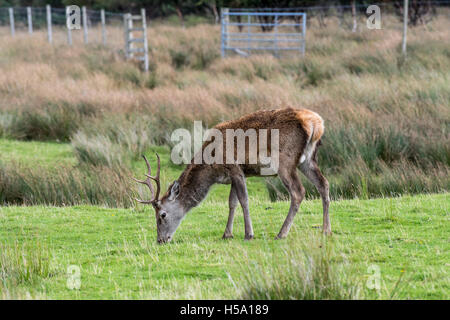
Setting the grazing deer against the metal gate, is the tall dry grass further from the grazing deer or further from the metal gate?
the grazing deer

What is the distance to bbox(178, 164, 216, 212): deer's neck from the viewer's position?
26.1ft

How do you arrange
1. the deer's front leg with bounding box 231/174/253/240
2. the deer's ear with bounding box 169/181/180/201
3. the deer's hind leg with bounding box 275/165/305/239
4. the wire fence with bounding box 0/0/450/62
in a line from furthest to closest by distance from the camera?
the wire fence with bounding box 0/0/450/62 < the deer's ear with bounding box 169/181/180/201 < the deer's front leg with bounding box 231/174/253/240 < the deer's hind leg with bounding box 275/165/305/239

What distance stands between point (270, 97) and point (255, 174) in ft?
28.1

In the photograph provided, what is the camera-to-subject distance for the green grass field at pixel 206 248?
5691 millimetres

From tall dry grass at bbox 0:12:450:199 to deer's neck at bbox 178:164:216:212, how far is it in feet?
10.8

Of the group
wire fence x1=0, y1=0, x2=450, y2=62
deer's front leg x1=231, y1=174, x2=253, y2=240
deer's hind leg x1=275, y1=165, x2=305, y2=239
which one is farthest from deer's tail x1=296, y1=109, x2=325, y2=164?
wire fence x1=0, y1=0, x2=450, y2=62

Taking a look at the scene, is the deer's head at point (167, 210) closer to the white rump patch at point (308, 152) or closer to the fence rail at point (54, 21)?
the white rump patch at point (308, 152)

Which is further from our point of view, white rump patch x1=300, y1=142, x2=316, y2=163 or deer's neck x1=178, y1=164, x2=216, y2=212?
deer's neck x1=178, y1=164, x2=216, y2=212

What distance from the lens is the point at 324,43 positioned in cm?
2566

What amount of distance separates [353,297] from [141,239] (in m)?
3.60

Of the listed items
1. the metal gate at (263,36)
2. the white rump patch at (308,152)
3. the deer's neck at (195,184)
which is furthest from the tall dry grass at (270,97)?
the deer's neck at (195,184)

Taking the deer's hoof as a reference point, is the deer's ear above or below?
above

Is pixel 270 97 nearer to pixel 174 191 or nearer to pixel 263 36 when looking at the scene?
pixel 174 191
